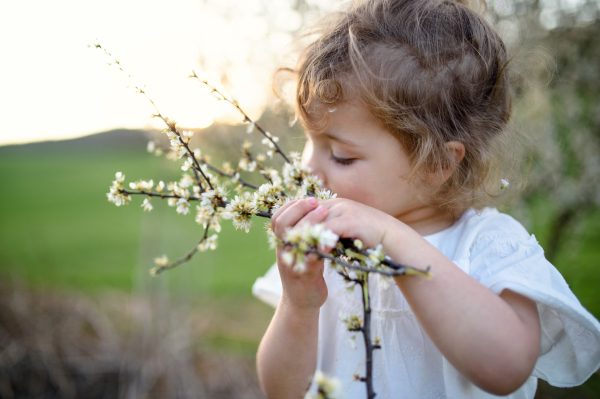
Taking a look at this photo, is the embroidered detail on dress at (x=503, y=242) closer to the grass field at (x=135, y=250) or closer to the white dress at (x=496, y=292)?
the white dress at (x=496, y=292)

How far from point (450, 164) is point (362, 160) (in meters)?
0.39

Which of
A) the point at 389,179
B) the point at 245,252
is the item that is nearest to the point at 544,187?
the point at 389,179

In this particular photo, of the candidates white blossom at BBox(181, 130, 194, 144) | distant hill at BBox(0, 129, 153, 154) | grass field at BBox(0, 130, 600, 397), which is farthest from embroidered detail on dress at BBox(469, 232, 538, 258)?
distant hill at BBox(0, 129, 153, 154)

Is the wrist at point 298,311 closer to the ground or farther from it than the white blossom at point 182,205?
closer to the ground

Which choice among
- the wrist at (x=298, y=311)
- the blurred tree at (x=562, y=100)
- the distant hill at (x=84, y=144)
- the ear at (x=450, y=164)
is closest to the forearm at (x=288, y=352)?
the wrist at (x=298, y=311)

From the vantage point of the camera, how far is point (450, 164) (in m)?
1.46

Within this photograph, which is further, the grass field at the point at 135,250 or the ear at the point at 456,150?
the grass field at the point at 135,250

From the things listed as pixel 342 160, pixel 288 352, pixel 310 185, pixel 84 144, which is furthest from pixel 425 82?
pixel 84 144

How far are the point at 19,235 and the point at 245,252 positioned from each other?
8.03m

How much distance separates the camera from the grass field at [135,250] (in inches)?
207

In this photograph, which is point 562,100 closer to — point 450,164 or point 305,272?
point 450,164

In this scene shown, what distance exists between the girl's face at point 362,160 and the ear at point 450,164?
125 millimetres

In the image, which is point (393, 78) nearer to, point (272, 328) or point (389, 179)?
point (389, 179)

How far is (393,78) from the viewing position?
4.34 feet
